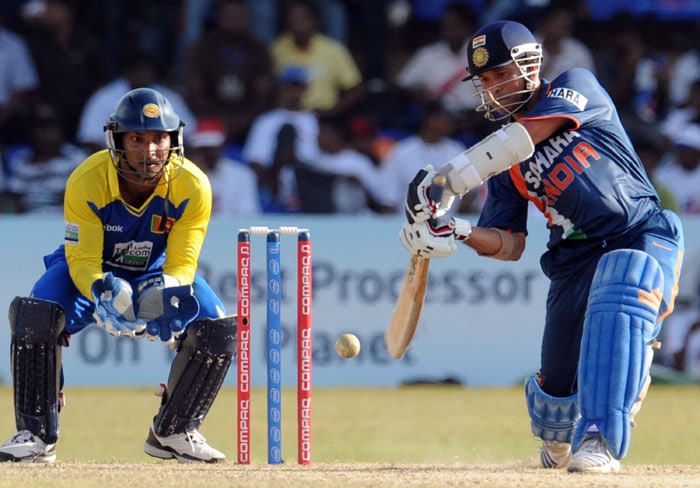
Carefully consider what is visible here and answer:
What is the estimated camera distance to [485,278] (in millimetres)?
10602

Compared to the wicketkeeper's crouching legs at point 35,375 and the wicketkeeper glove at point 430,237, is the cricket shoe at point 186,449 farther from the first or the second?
the wicketkeeper glove at point 430,237

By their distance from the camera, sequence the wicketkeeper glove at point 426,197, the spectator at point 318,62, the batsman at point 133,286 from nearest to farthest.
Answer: the wicketkeeper glove at point 426,197 → the batsman at point 133,286 → the spectator at point 318,62

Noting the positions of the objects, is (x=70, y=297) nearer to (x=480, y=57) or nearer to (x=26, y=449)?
(x=26, y=449)

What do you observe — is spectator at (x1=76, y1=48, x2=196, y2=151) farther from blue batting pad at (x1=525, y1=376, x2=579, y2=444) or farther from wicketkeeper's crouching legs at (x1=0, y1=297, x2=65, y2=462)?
blue batting pad at (x1=525, y1=376, x2=579, y2=444)

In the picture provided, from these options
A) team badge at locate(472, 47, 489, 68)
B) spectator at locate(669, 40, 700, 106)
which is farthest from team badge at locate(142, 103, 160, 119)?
spectator at locate(669, 40, 700, 106)

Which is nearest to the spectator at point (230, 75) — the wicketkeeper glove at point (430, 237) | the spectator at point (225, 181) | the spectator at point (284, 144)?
the spectator at point (284, 144)

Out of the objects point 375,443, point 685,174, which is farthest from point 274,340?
point 685,174

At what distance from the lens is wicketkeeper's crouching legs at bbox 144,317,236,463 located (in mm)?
6000

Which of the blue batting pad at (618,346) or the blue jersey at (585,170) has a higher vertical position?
the blue jersey at (585,170)

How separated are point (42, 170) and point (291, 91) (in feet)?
7.40

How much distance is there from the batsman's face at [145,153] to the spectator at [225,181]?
5231 mm

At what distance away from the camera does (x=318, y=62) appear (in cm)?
1220

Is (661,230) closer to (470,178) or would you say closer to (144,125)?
(470,178)

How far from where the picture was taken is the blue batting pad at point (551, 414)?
5922 mm
